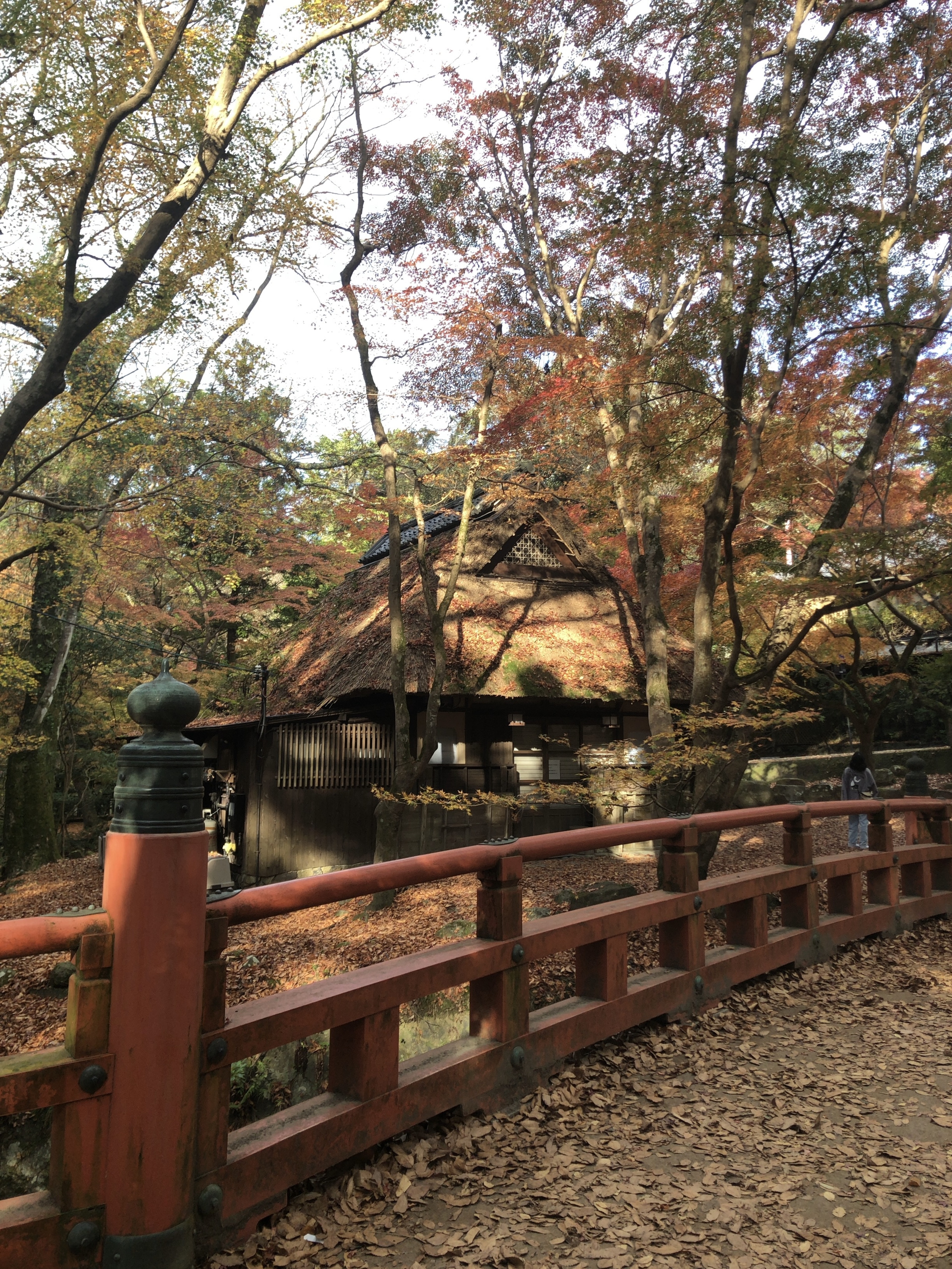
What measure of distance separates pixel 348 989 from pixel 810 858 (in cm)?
391

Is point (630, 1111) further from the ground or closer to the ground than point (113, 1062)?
closer to the ground

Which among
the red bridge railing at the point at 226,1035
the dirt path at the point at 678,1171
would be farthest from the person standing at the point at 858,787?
the red bridge railing at the point at 226,1035

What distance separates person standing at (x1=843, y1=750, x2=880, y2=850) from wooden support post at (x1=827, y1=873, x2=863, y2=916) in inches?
204

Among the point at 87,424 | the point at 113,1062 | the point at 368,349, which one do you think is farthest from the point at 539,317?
the point at 113,1062

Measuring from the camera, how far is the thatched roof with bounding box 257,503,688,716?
12867 millimetres

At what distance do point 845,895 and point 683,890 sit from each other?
2280mm

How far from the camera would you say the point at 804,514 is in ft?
55.2

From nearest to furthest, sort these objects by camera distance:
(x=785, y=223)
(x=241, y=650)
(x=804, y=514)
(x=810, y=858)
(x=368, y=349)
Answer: (x=810, y=858) → (x=785, y=223) → (x=368, y=349) → (x=804, y=514) → (x=241, y=650)

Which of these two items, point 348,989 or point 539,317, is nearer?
point 348,989

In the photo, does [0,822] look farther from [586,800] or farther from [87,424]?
[586,800]

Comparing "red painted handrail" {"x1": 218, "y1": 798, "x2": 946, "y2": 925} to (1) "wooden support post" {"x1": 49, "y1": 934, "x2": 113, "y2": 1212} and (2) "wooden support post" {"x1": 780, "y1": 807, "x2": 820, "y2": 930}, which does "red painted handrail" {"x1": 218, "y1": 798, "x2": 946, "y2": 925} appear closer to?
(2) "wooden support post" {"x1": 780, "y1": 807, "x2": 820, "y2": 930}

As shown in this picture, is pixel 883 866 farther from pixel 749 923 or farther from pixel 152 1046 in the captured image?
pixel 152 1046

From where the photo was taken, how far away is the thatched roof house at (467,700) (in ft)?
41.7

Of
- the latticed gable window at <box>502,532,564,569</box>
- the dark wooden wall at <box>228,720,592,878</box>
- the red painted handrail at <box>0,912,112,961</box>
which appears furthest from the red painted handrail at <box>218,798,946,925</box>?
the latticed gable window at <box>502,532,564,569</box>
